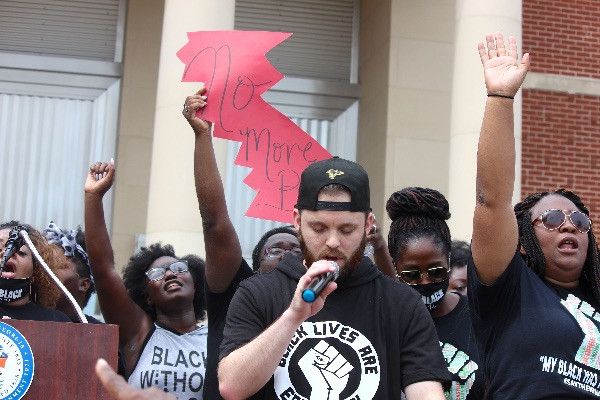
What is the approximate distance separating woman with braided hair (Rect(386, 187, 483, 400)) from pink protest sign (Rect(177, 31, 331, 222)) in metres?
0.48

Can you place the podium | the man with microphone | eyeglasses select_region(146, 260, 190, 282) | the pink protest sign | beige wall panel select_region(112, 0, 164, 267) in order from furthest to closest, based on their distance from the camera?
1. beige wall panel select_region(112, 0, 164, 267)
2. eyeglasses select_region(146, 260, 190, 282)
3. the pink protest sign
4. the podium
5. the man with microphone

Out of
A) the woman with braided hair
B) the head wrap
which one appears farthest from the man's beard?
the head wrap

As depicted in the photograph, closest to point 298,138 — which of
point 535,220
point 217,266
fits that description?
point 217,266

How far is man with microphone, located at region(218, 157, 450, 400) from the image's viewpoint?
305cm

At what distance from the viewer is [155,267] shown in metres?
5.40

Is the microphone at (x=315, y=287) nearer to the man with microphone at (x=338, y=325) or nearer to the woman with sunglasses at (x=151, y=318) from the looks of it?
the man with microphone at (x=338, y=325)

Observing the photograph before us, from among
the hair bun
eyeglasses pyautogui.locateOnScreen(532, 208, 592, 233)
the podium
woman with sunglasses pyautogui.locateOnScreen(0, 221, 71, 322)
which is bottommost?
the podium

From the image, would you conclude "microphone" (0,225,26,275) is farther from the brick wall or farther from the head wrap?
the brick wall

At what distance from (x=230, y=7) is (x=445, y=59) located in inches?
130

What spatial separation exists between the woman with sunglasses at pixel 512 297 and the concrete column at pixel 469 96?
6.04 metres

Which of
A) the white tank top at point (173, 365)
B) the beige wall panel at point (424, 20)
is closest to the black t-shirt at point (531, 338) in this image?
the white tank top at point (173, 365)

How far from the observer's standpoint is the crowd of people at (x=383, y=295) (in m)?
3.07

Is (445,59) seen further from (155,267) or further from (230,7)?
(155,267)

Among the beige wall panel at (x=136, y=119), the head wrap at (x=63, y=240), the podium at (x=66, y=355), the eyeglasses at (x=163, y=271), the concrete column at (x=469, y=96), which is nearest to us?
the podium at (x=66, y=355)
